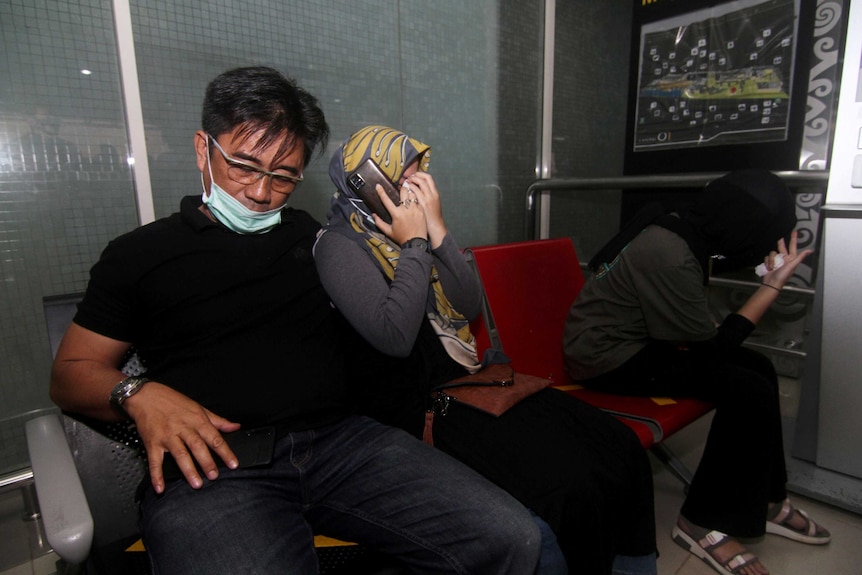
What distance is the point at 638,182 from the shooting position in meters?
2.24

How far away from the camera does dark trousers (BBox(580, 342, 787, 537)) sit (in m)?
1.52

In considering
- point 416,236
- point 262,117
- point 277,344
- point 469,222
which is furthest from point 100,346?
point 469,222

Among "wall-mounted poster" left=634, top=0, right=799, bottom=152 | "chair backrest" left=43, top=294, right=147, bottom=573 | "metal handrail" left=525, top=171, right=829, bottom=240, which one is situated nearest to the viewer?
"chair backrest" left=43, top=294, right=147, bottom=573

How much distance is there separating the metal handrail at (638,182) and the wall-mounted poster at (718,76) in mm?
691

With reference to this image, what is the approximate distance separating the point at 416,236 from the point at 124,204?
95 centimetres

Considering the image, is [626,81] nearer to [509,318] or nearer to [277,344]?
[509,318]

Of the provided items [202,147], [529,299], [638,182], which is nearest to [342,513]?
[202,147]

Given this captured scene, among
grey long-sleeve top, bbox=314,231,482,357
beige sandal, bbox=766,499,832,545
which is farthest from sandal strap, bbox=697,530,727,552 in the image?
grey long-sleeve top, bbox=314,231,482,357

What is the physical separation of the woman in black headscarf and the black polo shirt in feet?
3.12

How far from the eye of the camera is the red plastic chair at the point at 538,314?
1687mm

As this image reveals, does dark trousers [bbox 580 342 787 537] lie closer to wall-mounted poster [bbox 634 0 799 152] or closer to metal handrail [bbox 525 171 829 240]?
metal handrail [bbox 525 171 829 240]

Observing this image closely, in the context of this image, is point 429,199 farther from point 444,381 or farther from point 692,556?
point 692,556

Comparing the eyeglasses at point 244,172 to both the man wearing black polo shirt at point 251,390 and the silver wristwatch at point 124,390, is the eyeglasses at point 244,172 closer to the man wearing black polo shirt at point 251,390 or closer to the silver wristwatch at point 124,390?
the man wearing black polo shirt at point 251,390

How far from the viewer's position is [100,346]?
1.08 m
